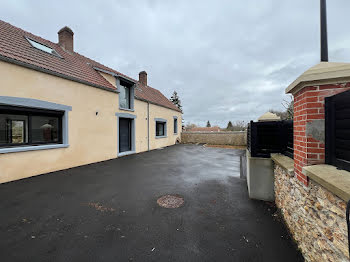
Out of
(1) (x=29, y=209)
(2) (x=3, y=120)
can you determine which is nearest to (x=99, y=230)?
(1) (x=29, y=209)

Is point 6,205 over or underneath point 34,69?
underneath

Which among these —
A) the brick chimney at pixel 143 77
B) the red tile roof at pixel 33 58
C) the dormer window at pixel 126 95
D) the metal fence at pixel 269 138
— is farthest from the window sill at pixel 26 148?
the brick chimney at pixel 143 77

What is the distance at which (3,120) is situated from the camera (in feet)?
17.8

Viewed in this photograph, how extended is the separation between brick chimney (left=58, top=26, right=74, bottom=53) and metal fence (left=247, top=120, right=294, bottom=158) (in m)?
12.4

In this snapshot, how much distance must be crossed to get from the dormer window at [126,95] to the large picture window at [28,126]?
4.28 m

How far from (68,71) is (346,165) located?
969 centimetres

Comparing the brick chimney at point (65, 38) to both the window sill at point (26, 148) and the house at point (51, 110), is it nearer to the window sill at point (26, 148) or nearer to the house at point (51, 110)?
the house at point (51, 110)

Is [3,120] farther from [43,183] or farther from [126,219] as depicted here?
[126,219]

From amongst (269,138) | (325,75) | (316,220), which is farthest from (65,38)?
(316,220)

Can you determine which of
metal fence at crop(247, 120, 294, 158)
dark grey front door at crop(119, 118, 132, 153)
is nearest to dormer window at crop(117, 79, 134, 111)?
dark grey front door at crop(119, 118, 132, 153)

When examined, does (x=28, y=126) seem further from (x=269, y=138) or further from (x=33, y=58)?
(x=269, y=138)

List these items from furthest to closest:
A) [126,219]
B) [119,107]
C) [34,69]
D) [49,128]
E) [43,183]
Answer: [119,107] → [49,128] → [34,69] → [43,183] → [126,219]

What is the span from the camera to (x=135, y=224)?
296 cm

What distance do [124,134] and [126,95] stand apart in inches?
113
